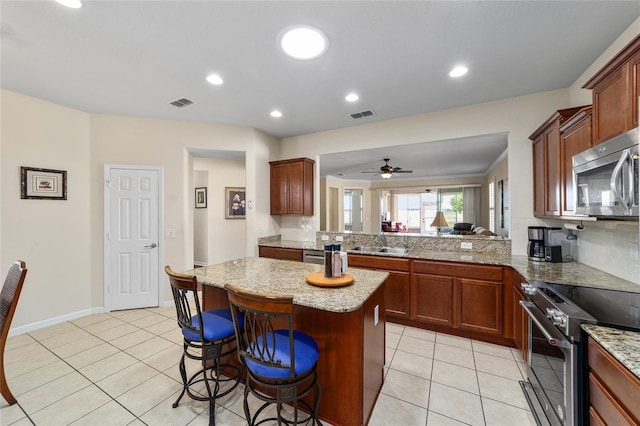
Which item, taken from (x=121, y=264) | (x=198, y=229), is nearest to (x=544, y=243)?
(x=121, y=264)

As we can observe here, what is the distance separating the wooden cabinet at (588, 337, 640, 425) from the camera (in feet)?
3.08

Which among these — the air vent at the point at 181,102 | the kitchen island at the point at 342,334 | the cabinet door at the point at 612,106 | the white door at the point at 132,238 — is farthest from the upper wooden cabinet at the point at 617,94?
the white door at the point at 132,238

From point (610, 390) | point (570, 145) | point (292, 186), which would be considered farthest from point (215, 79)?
point (610, 390)

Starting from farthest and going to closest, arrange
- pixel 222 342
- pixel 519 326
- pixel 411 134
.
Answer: pixel 411 134
pixel 519 326
pixel 222 342

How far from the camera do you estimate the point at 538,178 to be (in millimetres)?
2725

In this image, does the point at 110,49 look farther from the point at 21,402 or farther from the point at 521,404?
the point at 521,404

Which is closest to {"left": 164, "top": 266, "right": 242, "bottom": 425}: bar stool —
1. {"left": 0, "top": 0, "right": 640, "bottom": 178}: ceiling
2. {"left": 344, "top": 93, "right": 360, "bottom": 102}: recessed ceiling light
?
{"left": 0, "top": 0, "right": 640, "bottom": 178}: ceiling

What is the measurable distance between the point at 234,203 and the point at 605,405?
5800 millimetres

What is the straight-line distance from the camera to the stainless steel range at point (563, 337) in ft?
4.18

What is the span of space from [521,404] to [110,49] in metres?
4.26

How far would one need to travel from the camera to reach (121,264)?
3.68 metres

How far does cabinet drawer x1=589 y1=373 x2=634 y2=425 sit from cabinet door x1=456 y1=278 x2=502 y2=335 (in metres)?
1.52

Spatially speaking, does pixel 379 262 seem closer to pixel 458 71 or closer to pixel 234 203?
pixel 458 71

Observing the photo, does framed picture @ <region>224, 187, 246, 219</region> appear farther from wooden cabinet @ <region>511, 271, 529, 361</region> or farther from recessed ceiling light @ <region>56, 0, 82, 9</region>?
wooden cabinet @ <region>511, 271, 529, 361</region>
